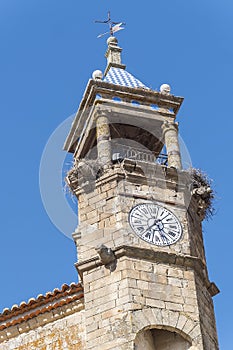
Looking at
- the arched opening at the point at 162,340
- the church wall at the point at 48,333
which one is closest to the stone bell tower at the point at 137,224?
the arched opening at the point at 162,340

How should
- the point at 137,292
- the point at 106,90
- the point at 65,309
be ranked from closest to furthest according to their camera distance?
1. the point at 137,292
2. the point at 65,309
3. the point at 106,90

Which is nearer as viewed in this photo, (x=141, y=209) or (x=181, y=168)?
(x=141, y=209)

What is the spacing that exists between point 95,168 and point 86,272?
2.15 meters

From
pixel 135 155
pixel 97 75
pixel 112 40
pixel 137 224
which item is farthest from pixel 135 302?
pixel 112 40

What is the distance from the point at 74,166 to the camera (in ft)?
55.2

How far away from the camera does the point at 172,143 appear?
1742 cm

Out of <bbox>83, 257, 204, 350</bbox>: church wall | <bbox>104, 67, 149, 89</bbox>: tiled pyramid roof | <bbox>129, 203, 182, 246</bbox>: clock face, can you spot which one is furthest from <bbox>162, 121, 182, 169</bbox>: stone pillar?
<bbox>83, 257, 204, 350</bbox>: church wall

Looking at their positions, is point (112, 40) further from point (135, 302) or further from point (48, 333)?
point (135, 302)

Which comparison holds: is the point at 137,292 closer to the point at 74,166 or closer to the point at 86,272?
the point at 86,272

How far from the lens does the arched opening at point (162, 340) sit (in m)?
14.1

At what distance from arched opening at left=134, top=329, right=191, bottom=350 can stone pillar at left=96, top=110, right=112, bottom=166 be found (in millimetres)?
3305

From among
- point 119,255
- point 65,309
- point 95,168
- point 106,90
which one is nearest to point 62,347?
point 65,309

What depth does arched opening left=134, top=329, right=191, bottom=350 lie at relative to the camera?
555 inches

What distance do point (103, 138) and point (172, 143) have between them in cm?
134
